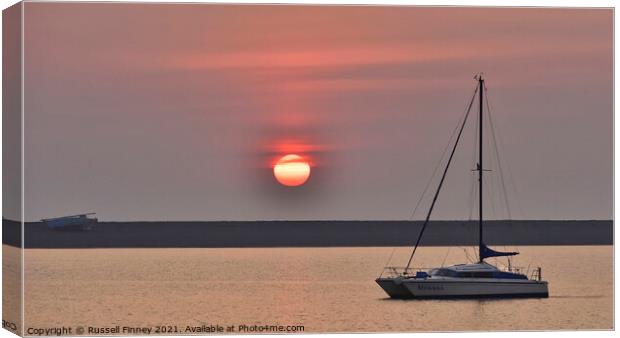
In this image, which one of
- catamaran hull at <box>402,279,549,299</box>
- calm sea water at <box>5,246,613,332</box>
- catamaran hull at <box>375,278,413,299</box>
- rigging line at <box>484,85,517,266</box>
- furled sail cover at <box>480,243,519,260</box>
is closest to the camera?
calm sea water at <box>5,246,613,332</box>

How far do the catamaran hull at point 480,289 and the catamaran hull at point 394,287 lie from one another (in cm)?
15

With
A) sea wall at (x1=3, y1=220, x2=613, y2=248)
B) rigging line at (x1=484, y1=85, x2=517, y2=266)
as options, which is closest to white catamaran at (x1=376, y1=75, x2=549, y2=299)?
sea wall at (x1=3, y1=220, x2=613, y2=248)

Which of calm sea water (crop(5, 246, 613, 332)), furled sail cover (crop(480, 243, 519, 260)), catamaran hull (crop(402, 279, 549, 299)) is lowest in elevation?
calm sea water (crop(5, 246, 613, 332))

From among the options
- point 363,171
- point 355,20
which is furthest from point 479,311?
point 355,20

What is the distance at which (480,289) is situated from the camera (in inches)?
1182

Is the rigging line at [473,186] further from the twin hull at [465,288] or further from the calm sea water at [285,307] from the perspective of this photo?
the twin hull at [465,288]

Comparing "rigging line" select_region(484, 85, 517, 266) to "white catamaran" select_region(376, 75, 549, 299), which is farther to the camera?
"white catamaran" select_region(376, 75, 549, 299)

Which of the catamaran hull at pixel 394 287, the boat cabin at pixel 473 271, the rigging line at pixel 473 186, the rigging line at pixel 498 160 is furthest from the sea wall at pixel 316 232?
the catamaran hull at pixel 394 287

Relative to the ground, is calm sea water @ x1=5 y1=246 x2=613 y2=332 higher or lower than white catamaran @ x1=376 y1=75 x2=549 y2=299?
lower

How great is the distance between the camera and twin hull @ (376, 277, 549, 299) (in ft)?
97.1

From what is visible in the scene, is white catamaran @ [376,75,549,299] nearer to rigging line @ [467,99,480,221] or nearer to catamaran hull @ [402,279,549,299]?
catamaran hull @ [402,279,549,299]

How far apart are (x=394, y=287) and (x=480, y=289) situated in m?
1.66

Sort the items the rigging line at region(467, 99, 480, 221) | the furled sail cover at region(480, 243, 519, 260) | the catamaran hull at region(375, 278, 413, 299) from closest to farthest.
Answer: the rigging line at region(467, 99, 480, 221)
the furled sail cover at region(480, 243, 519, 260)
the catamaran hull at region(375, 278, 413, 299)

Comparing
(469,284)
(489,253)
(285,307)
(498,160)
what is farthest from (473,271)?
(285,307)
